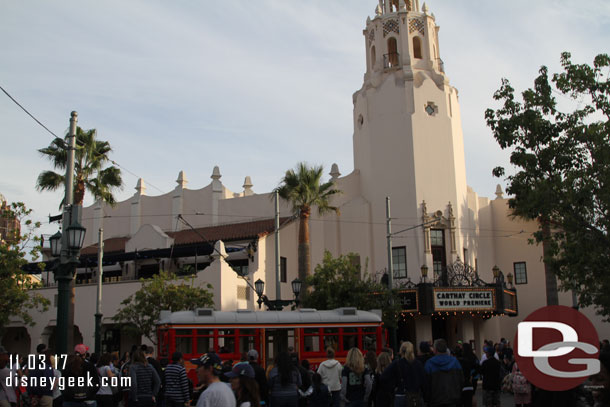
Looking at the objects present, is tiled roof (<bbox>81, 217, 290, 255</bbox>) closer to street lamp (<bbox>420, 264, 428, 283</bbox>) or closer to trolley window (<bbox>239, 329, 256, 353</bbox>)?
street lamp (<bbox>420, 264, 428, 283</bbox>)

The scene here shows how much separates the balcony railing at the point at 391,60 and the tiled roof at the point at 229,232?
11.7m

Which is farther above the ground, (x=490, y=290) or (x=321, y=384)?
(x=490, y=290)

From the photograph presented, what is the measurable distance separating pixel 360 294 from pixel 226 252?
355 inches

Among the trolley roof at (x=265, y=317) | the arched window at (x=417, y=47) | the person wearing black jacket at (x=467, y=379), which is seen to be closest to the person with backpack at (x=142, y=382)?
the person wearing black jacket at (x=467, y=379)

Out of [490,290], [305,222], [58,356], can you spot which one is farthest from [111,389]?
[490,290]

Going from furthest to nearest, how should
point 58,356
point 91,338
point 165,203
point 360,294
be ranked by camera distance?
1. point 165,203
2. point 91,338
3. point 360,294
4. point 58,356

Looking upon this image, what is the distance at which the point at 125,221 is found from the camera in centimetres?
4750

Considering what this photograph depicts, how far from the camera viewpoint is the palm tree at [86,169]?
3027 centimetres

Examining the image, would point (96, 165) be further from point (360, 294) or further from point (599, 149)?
point (599, 149)

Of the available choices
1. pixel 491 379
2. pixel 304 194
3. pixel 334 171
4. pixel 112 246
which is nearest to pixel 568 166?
pixel 491 379

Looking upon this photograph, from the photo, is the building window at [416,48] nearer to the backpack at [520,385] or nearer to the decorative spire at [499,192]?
the decorative spire at [499,192]

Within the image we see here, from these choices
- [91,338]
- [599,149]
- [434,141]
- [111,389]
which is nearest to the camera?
[111,389]

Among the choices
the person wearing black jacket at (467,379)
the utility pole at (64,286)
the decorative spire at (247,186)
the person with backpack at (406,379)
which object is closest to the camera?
the person with backpack at (406,379)

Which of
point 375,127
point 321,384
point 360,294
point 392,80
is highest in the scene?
point 392,80
